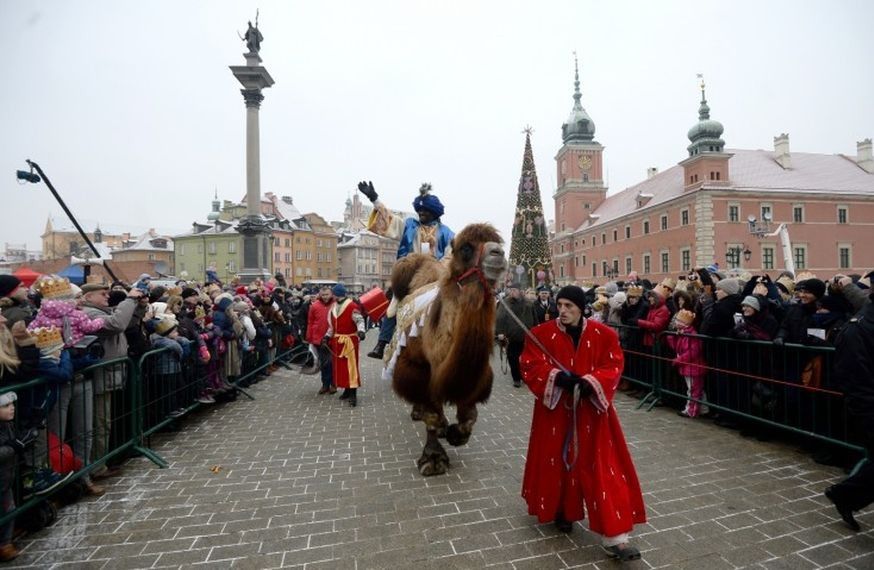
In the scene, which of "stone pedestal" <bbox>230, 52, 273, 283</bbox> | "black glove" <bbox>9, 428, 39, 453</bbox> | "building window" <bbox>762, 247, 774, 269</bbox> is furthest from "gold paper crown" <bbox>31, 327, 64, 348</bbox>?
"building window" <bbox>762, 247, 774, 269</bbox>

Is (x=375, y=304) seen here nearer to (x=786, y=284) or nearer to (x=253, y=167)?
(x=786, y=284)

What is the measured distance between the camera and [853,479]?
338 centimetres

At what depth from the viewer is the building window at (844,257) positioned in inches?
1857

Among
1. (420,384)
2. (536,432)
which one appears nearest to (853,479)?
(536,432)

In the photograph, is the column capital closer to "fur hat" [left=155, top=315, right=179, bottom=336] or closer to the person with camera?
"fur hat" [left=155, top=315, right=179, bottom=336]

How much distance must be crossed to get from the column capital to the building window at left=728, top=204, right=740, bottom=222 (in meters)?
44.5

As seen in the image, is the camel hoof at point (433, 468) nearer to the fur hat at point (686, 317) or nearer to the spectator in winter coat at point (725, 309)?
the spectator in winter coat at point (725, 309)

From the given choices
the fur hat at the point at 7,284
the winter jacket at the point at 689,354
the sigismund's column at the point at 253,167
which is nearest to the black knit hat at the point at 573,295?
the winter jacket at the point at 689,354

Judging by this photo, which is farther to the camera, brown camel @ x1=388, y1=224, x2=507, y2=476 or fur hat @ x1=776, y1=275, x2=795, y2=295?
fur hat @ x1=776, y1=275, x2=795, y2=295

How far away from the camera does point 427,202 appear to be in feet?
20.4

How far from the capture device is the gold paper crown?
3.86 m

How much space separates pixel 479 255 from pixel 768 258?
5396cm

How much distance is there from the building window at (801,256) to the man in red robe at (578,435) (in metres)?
55.5

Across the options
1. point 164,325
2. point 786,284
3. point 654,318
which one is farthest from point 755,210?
point 164,325
